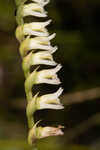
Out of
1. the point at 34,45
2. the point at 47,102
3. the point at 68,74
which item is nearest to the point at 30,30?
the point at 34,45

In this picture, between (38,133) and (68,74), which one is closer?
(38,133)

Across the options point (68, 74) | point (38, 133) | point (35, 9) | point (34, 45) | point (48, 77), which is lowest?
point (68, 74)

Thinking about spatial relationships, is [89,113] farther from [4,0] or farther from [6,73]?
[4,0]

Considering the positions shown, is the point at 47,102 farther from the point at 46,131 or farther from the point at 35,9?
the point at 35,9

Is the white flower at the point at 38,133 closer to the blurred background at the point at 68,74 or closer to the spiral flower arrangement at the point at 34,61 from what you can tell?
the spiral flower arrangement at the point at 34,61

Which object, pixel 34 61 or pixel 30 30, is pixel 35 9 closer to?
pixel 30 30

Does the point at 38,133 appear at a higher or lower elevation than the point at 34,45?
lower

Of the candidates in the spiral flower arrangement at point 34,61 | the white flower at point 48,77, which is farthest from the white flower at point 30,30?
the white flower at point 48,77

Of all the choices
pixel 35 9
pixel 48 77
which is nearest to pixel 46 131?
pixel 48 77

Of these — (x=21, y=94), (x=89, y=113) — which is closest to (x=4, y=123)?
(x=21, y=94)
